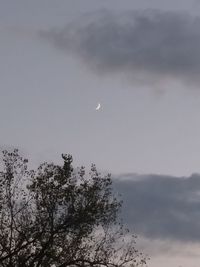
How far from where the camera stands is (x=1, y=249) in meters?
50.3

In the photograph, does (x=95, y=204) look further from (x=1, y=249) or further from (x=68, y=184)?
(x=1, y=249)

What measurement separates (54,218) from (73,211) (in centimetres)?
149

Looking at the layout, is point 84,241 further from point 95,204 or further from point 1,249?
point 1,249

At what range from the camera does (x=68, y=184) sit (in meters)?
52.0

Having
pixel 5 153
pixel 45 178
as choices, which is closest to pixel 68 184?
pixel 45 178

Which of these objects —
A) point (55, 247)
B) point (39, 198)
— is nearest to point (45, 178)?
point (39, 198)

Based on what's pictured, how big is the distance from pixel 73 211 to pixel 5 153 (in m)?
6.87

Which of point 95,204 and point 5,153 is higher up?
point 5,153

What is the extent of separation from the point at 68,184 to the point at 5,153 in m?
5.40

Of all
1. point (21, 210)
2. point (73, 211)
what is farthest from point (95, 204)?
point (21, 210)

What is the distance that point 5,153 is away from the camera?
5284 cm

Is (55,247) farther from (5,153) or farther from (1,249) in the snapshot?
(5,153)

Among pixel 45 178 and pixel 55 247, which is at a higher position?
pixel 45 178

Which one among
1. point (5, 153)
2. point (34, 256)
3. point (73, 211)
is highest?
point (5, 153)
